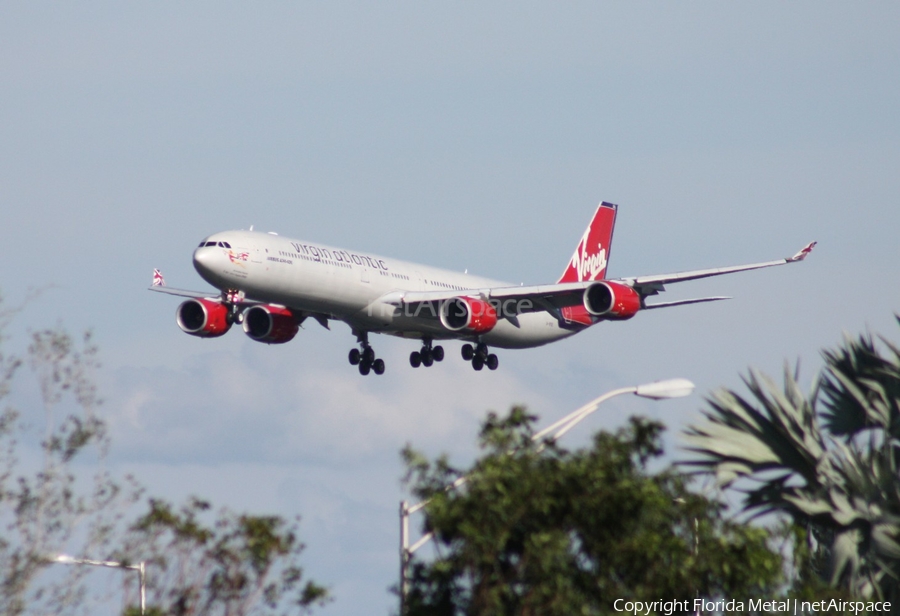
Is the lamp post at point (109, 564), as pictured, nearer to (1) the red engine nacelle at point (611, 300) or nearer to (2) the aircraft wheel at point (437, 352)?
(1) the red engine nacelle at point (611, 300)

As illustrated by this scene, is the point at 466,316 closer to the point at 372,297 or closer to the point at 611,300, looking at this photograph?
the point at 372,297

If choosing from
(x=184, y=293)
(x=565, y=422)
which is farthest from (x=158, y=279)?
(x=565, y=422)

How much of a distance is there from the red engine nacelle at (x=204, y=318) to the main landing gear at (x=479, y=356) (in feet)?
33.2

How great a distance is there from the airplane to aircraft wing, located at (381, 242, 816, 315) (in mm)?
35

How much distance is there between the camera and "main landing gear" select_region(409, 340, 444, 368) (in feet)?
160

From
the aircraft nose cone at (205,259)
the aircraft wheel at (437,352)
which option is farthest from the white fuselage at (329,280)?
the aircraft wheel at (437,352)

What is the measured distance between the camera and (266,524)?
18844mm

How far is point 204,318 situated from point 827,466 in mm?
28680

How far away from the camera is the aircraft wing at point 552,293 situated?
44281mm

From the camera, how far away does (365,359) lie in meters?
48.4

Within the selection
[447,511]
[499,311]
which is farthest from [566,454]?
[499,311]

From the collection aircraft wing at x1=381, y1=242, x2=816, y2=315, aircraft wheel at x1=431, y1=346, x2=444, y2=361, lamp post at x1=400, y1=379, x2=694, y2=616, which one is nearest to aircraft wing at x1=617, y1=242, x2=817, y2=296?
aircraft wing at x1=381, y1=242, x2=816, y2=315

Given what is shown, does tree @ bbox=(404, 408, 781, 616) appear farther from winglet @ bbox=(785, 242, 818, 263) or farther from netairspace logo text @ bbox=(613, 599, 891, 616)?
winglet @ bbox=(785, 242, 818, 263)

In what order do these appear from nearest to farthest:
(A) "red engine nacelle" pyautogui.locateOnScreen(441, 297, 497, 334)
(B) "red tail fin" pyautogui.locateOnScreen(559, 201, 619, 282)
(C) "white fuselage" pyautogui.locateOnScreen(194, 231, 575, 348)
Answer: (C) "white fuselage" pyautogui.locateOnScreen(194, 231, 575, 348) → (A) "red engine nacelle" pyautogui.locateOnScreen(441, 297, 497, 334) → (B) "red tail fin" pyautogui.locateOnScreen(559, 201, 619, 282)
